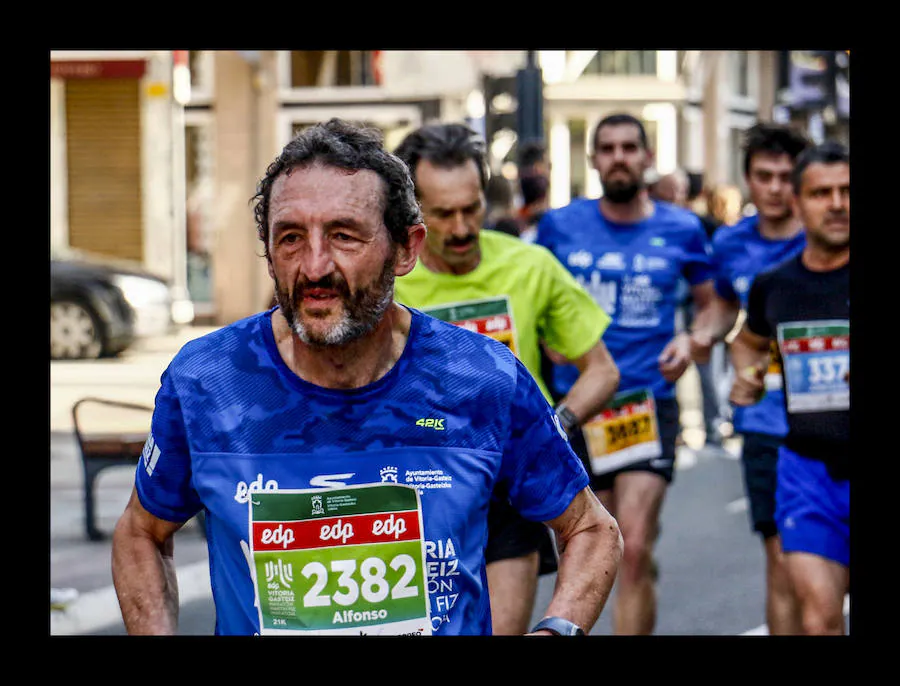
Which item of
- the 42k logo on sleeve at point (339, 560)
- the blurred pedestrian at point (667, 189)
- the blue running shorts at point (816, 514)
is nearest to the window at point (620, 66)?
the blurred pedestrian at point (667, 189)

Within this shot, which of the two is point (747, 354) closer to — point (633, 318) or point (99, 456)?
point (633, 318)

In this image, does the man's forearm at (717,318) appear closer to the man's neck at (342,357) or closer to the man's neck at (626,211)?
the man's neck at (626,211)

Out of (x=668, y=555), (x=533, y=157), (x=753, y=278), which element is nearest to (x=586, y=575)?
(x=753, y=278)

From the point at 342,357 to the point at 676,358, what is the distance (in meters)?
3.50

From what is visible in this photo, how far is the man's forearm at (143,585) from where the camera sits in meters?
3.13

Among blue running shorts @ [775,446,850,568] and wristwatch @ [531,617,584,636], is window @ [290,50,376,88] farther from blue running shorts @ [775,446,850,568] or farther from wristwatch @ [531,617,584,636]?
wristwatch @ [531,617,584,636]

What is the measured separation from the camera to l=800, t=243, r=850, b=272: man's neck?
542cm

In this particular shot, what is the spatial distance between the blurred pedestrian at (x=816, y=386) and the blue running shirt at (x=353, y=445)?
220cm

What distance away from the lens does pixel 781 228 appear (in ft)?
23.6

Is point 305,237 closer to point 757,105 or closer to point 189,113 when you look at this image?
point 189,113

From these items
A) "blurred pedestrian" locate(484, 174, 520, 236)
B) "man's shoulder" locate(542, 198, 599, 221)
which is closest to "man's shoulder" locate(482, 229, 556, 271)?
Answer: "man's shoulder" locate(542, 198, 599, 221)
